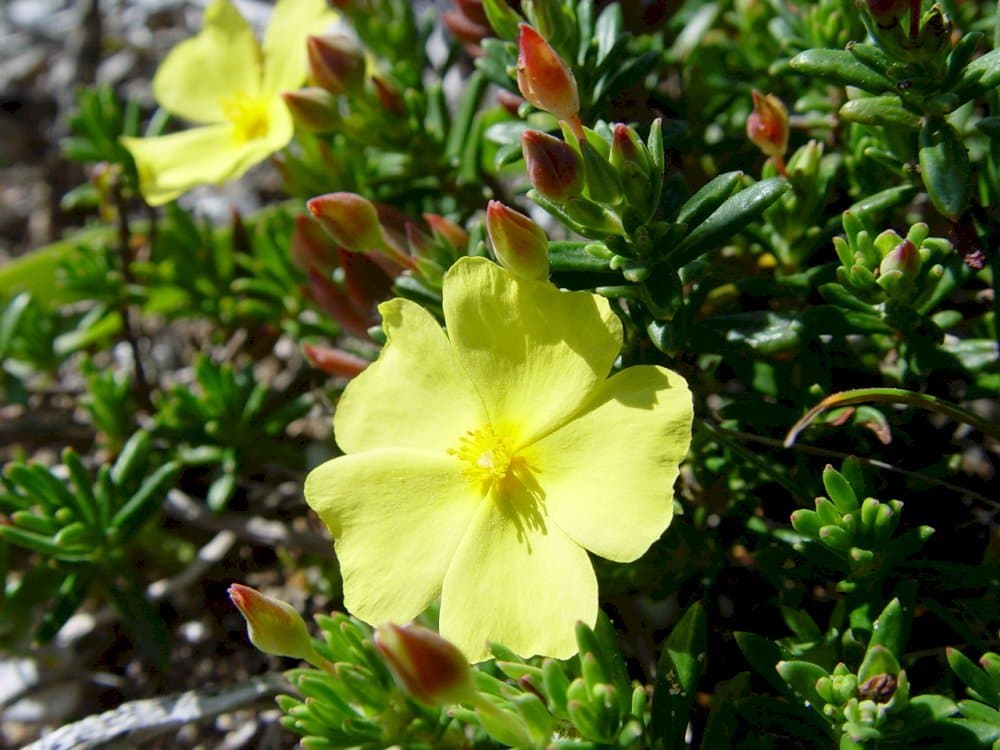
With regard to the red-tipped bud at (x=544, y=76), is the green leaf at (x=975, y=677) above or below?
below

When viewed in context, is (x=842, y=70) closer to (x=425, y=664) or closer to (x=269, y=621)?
(x=425, y=664)

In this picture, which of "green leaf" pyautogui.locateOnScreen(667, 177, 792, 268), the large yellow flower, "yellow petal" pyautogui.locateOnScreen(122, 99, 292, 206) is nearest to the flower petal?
the large yellow flower

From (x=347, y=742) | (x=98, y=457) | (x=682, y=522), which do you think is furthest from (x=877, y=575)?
(x=98, y=457)

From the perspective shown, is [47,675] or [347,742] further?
[47,675]

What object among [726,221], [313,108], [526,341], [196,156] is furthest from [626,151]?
[196,156]

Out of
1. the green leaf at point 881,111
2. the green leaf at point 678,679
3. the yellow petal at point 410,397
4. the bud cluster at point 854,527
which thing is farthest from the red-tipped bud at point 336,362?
the green leaf at point 881,111

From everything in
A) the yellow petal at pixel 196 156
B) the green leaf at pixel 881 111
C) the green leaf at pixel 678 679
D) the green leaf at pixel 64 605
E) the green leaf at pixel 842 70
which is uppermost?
the green leaf at pixel 842 70

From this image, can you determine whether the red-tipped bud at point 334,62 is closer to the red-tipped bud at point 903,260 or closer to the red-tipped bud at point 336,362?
the red-tipped bud at point 336,362

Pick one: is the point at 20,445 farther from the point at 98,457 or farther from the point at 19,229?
the point at 19,229
